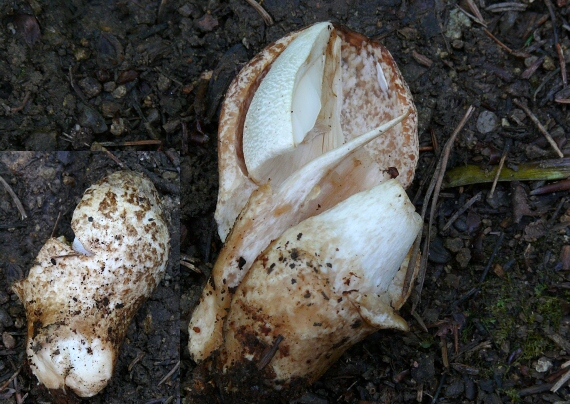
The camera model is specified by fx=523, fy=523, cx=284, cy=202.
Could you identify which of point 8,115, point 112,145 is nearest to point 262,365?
point 112,145

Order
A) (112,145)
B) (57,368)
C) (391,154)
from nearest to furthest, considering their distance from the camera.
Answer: (57,368), (391,154), (112,145)

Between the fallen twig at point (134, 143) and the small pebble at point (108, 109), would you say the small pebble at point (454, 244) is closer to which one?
the fallen twig at point (134, 143)

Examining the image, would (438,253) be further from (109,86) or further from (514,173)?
(109,86)

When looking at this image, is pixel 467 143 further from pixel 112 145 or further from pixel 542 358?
pixel 112 145

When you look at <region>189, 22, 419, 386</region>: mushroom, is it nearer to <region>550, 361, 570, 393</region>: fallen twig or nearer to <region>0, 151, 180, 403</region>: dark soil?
<region>0, 151, 180, 403</region>: dark soil

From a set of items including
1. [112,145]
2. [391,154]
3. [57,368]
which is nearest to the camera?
[57,368]

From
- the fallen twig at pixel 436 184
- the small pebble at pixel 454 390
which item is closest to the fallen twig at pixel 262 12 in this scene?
the fallen twig at pixel 436 184

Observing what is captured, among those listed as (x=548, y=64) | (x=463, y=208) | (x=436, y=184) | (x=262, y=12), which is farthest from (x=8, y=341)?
(x=548, y=64)
